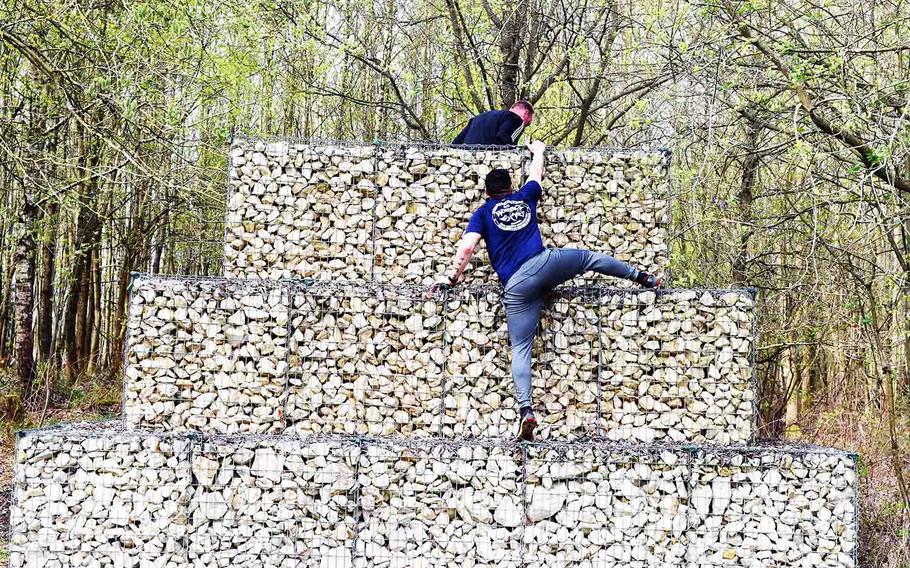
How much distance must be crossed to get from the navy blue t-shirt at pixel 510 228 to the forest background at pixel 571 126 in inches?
40.0

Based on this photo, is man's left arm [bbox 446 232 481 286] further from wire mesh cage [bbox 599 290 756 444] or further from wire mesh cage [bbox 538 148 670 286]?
wire mesh cage [bbox 599 290 756 444]

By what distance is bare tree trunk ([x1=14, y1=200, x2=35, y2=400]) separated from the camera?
9617 mm

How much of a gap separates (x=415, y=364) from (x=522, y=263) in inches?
38.5

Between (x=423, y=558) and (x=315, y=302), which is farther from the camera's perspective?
(x=315, y=302)

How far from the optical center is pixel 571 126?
367 inches

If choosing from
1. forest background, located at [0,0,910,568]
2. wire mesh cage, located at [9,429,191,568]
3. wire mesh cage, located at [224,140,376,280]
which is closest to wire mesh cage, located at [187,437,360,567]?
wire mesh cage, located at [9,429,191,568]

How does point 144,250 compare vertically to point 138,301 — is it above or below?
above

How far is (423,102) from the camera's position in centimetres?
1036

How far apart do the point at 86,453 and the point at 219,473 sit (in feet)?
2.76

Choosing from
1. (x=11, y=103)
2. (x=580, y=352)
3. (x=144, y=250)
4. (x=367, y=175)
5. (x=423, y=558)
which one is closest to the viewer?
(x=423, y=558)

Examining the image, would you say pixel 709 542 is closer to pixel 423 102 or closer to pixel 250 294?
pixel 250 294

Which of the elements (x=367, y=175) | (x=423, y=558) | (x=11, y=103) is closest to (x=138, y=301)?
(x=367, y=175)

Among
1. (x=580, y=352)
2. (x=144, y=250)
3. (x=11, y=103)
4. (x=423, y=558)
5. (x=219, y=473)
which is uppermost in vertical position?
(x=11, y=103)

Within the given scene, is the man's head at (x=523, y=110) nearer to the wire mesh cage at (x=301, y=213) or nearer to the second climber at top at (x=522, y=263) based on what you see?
the second climber at top at (x=522, y=263)
